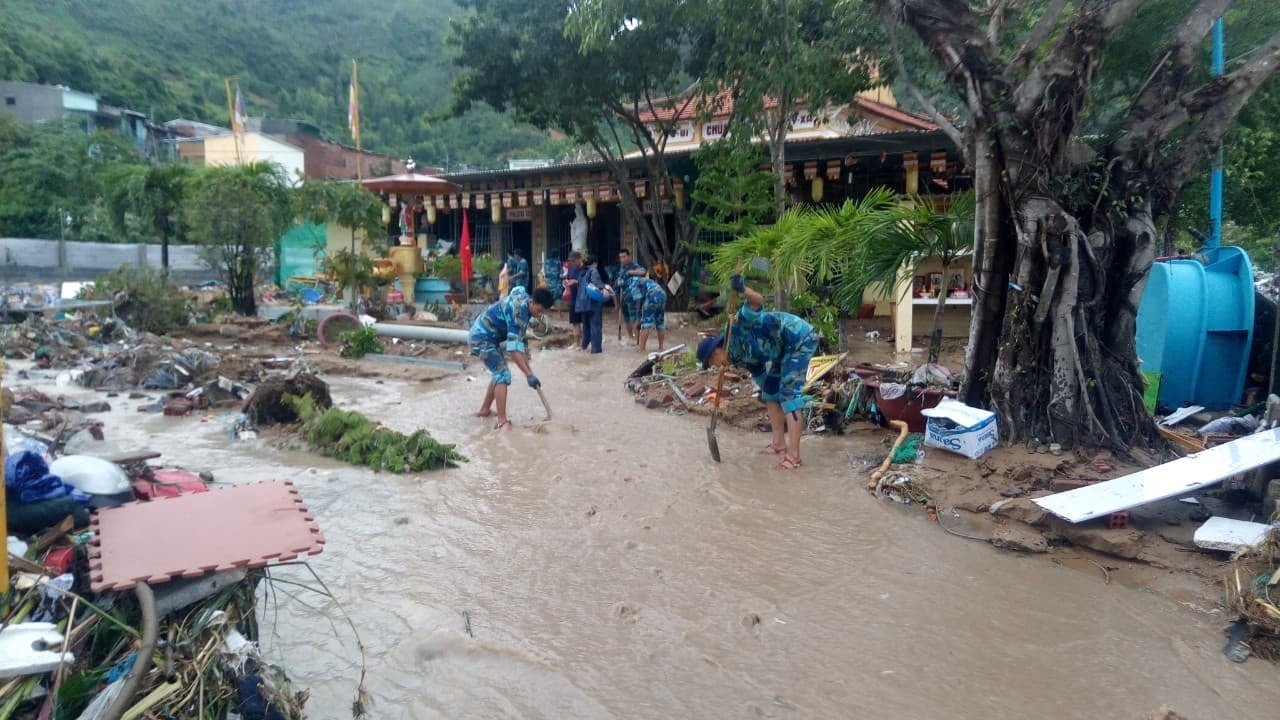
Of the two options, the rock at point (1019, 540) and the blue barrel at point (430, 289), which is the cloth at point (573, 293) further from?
the rock at point (1019, 540)

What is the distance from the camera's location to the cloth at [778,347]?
22.8 feet

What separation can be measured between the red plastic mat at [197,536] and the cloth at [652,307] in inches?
373

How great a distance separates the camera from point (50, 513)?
3.07 m

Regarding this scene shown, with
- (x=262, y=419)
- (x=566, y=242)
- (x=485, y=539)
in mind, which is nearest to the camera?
(x=485, y=539)

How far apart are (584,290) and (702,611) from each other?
8750 millimetres

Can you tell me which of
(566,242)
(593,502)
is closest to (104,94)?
(566,242)

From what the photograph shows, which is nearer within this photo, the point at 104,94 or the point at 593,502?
the point at 593,502

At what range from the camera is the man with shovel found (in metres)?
6.93

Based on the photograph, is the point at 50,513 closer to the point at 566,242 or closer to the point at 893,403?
the point at 893,403

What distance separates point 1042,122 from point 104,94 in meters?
50.1

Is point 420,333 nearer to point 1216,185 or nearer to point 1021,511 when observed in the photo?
point 1021,511

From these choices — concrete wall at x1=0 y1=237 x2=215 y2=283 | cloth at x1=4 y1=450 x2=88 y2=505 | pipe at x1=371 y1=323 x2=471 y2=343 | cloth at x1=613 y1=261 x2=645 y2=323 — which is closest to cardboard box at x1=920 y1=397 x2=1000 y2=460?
cloth at x1=4 y1=450 x2=88 y2=505

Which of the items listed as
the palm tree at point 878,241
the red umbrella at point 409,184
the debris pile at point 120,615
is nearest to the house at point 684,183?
the red umbrella at point 409,184

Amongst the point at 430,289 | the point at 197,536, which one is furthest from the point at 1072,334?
the point at 430,289
